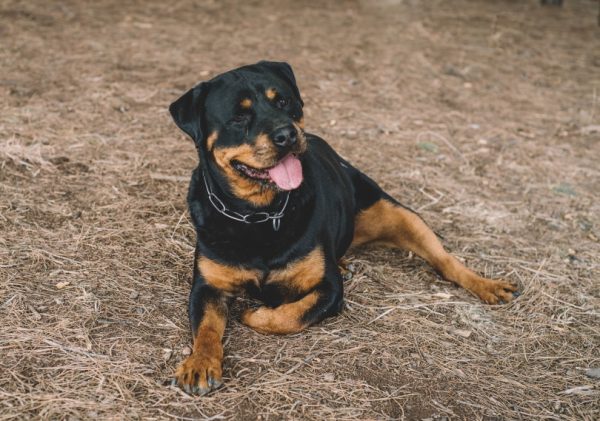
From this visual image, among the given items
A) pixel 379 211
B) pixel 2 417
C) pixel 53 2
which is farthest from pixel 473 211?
pixel 53 2

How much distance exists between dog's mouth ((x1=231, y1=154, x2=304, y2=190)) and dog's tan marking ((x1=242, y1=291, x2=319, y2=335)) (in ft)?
2.04

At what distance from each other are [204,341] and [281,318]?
42cm

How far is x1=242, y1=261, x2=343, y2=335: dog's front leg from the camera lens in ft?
10.7

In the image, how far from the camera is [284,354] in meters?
3.15

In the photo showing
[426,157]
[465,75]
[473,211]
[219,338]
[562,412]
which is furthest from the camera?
[465,75]

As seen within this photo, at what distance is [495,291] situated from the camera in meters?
3.81

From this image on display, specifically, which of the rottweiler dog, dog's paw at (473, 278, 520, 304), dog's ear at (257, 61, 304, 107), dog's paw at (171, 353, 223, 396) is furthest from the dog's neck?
dog's paw at (473, 278, 520, 304)

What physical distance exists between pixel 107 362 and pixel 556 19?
39.3 ft

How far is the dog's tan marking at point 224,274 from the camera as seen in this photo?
3.34m

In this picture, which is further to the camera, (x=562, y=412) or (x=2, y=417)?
(x=562, y=412)

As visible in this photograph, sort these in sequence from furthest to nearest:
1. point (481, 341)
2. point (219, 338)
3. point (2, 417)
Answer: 1. point (481, 341)
2. point (219, 338)
3. point (2, 417)

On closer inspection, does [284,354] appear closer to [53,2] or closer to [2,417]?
[2,417]

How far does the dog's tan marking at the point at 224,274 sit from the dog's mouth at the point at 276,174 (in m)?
0.48

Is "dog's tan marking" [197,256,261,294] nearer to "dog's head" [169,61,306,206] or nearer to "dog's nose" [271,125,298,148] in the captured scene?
"dog's head" [169,61,306,206]
